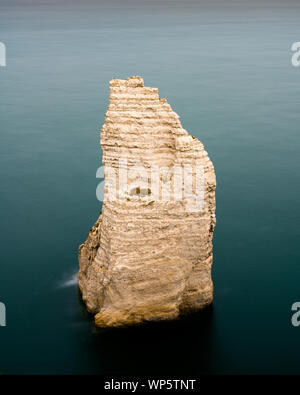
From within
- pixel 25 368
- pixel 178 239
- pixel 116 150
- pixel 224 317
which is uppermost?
pixel 116 150

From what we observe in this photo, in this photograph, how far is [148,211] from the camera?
43.2 metres

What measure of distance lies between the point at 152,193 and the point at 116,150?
3100 mm

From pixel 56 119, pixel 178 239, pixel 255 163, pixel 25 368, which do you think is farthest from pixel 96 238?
pixel 56 119

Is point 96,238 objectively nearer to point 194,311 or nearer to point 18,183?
point 194,311

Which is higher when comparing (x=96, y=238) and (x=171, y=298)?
(x=96, y=238)

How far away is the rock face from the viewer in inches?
1672

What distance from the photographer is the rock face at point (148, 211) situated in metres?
42.5

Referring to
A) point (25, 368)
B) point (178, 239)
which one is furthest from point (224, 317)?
point (25, 368)

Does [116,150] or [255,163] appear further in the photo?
[255,163]

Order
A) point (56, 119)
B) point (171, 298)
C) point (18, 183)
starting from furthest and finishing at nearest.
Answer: point (56, 119) → point (18, 183) → point (171, 298)

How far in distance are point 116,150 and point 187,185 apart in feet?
14.3

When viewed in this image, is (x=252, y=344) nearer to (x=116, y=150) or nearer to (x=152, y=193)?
(x=152, y=193)

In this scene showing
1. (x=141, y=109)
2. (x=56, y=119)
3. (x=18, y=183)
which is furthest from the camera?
(x=56, y=119)

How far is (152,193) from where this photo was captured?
4341 cm
